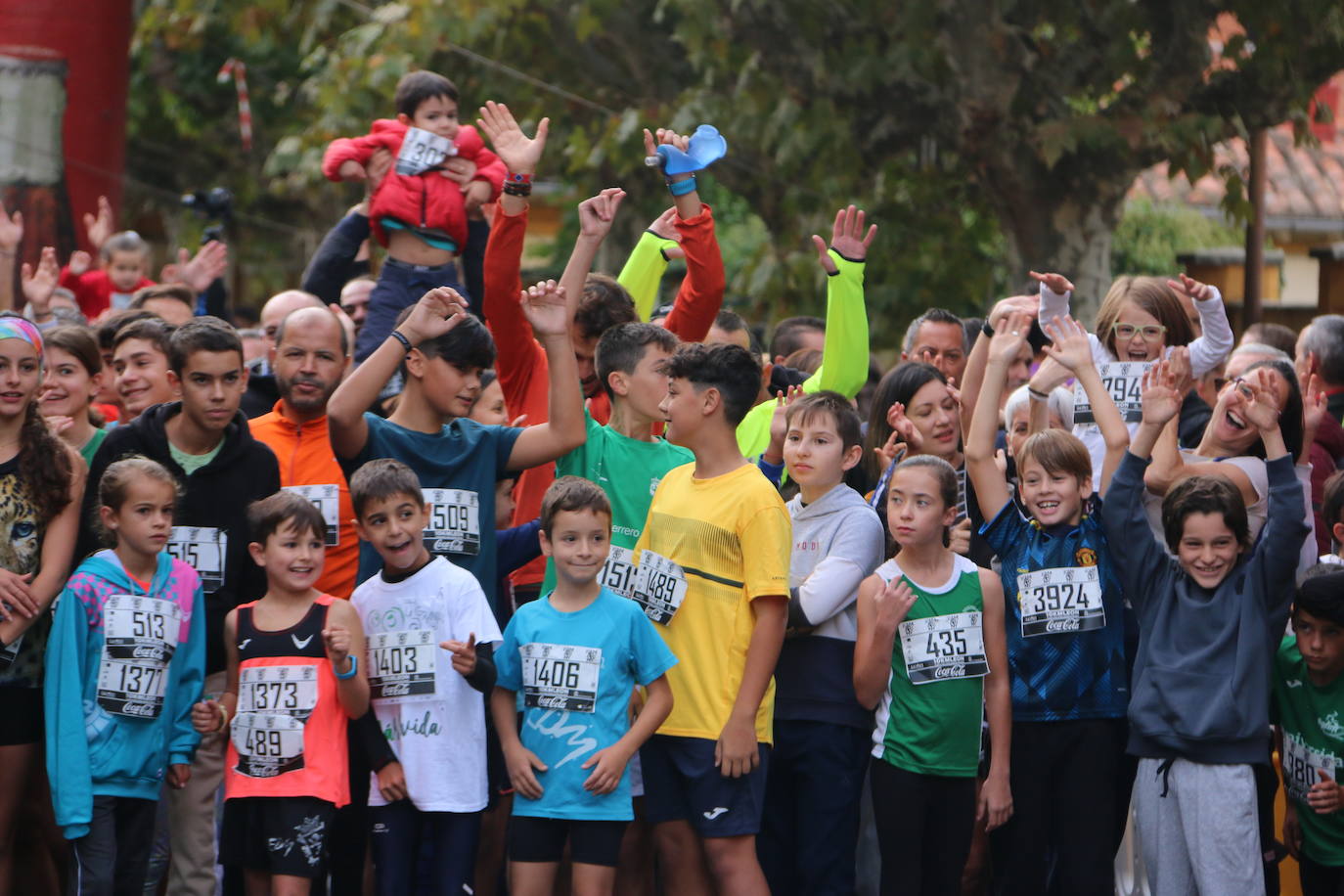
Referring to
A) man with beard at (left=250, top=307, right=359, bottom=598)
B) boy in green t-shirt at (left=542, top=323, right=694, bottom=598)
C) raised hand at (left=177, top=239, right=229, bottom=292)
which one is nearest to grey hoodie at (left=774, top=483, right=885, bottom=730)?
boy in green t-shirt at (left=542, top=323, right=694, bottom=598)

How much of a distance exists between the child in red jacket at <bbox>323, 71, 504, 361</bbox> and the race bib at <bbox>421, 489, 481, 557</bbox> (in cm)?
238

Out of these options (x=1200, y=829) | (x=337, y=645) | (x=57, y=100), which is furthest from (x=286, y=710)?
(x=57, y=100)

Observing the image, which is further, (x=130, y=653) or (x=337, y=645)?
(x=130, y=653)

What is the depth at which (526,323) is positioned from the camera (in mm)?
6188

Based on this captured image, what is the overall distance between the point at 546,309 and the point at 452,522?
75 centimetres

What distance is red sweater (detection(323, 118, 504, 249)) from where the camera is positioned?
25.8ft

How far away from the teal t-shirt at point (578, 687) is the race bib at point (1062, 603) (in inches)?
52.7

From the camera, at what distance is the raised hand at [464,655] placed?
5160 mm

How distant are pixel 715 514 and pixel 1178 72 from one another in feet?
23.6

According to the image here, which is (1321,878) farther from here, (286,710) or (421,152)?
(421,152)

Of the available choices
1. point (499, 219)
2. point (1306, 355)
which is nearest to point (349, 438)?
point (499, 219)

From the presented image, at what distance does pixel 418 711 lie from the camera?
17.5ft

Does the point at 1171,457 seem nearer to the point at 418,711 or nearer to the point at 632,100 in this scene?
the point at 418,711

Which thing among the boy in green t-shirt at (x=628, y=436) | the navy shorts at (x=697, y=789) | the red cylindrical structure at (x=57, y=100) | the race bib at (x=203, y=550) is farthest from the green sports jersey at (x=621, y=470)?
the red cylindrical structure at (x=57, y=100)
